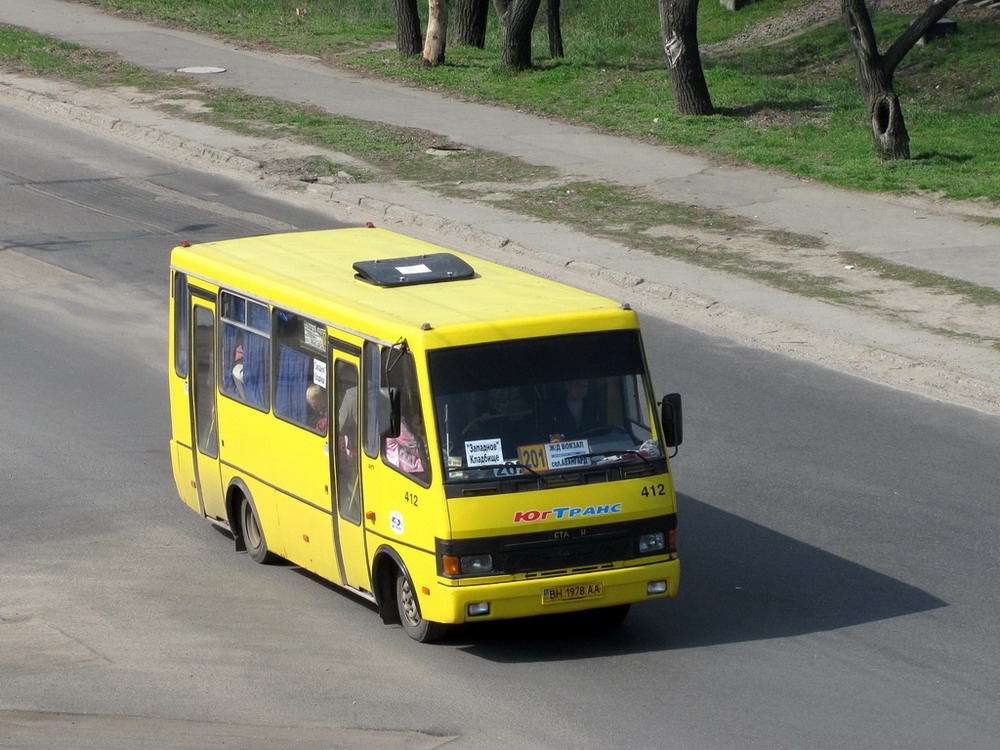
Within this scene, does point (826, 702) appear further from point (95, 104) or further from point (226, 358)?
point (95, 104)

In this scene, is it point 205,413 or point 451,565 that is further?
point 205,413

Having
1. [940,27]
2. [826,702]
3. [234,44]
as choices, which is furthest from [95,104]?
[826,702]

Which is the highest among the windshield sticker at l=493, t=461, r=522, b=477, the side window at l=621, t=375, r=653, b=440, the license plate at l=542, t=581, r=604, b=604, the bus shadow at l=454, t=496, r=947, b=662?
the side window at l=621, t=375, r=653, b=440

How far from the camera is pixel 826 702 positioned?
8.48 metres

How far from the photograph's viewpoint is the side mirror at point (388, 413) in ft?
29.5

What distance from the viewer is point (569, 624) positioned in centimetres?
988

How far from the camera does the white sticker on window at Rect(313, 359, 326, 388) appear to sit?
391 inches

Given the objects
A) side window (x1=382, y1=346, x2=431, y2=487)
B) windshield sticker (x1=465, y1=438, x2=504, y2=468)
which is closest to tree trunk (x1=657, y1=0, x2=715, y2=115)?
side window (x1=382, y1=346, x2=431, y2=487)

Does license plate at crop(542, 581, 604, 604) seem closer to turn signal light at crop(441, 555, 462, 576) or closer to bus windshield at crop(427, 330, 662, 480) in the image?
turn signal light at crop(441, 555, 462, 576)

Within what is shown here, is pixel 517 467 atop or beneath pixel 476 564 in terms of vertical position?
atop

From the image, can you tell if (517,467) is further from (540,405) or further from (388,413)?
(388,413)

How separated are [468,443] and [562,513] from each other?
2.24 feet

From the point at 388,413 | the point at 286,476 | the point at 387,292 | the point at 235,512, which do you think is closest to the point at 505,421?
the point at 388,413

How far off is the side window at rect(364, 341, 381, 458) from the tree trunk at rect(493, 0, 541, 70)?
22814mm
